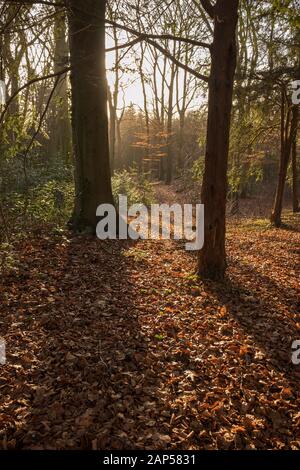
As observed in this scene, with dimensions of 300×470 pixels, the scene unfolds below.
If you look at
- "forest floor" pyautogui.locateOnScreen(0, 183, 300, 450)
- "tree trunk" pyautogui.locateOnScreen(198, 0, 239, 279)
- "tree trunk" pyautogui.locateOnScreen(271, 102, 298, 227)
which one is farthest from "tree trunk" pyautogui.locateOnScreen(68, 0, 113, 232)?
"tree trunk" pyautogui.locateOnScreen(271, 102, 298, 227)

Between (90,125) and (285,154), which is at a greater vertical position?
(90,125)

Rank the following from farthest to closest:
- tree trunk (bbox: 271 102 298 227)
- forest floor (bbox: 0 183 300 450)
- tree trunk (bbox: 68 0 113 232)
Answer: tree trunk (bbox: 271 102 298 227)
tree trunk (bbox: 68 0 113 232)
forest floor (bbox: 0 183 300 450)

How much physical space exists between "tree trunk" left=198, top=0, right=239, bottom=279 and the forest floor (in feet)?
1.94

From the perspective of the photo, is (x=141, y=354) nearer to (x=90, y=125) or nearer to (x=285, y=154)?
(x=90, y=125)

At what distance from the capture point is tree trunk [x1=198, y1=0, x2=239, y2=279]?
214 inches

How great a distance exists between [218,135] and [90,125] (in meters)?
3.09

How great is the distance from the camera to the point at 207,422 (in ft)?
11.1

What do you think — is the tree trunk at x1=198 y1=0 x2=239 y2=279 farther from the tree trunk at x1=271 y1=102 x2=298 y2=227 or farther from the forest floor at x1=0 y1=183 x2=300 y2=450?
the tree trunk at x1=271 y1=102 x2=298 y2=227

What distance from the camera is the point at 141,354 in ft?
13.9

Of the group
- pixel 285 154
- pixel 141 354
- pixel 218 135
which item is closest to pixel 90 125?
pixel 218 135
